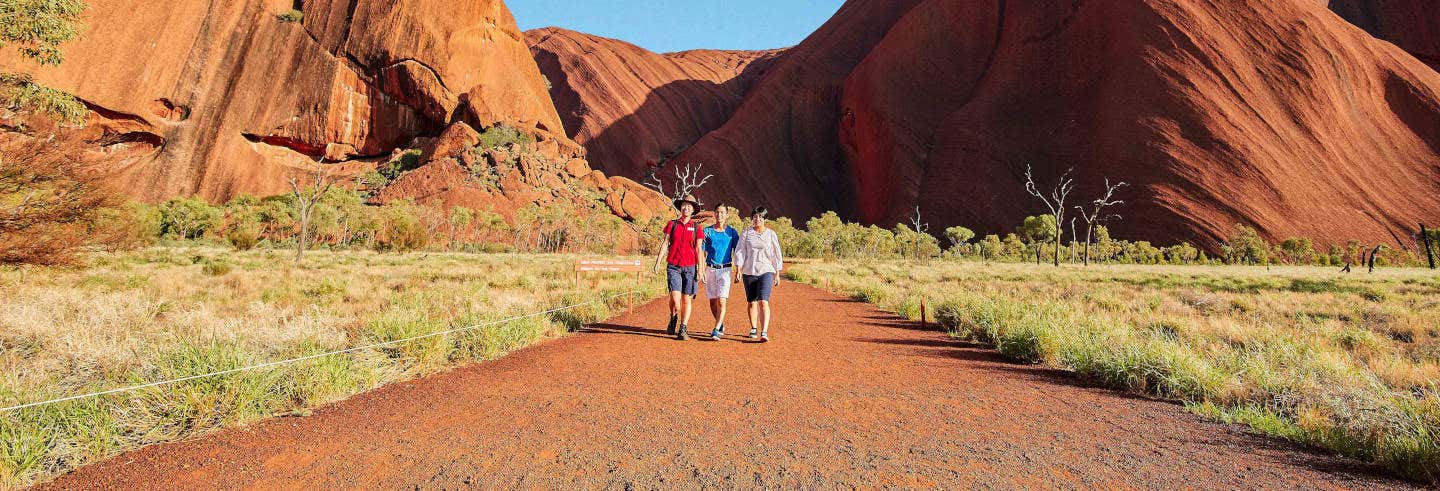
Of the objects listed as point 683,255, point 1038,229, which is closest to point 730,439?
point 683,255

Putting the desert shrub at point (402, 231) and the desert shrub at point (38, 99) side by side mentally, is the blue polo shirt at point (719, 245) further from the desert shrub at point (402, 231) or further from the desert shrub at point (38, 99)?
the desert shrub at point (402, 231)

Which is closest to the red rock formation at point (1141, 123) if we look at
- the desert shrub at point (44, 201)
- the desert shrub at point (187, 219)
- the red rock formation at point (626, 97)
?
the red rock formation at point (626, 97)

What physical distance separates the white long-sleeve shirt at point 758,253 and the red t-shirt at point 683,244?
0.59 meters

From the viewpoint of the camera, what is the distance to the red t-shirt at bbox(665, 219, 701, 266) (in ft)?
25.8

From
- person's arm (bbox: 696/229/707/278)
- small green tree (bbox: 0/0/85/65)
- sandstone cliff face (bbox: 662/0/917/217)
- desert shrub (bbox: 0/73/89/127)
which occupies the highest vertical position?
sandstone cliff face (bbox: 662/0/917/217)

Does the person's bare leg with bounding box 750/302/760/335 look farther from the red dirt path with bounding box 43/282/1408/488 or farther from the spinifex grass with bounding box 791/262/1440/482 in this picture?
the spinifex grass with bounding box 791/262/1440/482

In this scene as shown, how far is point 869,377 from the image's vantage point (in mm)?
5824

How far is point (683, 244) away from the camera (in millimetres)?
7887

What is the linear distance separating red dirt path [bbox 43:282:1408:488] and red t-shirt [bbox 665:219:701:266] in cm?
189

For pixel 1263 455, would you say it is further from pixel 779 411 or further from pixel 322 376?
pixel 322 376

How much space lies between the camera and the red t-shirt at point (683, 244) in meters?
7.88

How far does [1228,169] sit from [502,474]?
75.8 metres

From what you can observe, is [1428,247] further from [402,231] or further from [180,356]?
[402,231]

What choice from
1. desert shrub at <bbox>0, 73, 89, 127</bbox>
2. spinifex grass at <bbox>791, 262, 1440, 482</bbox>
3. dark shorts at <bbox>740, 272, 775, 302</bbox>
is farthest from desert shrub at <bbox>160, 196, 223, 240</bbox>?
dark shorts at <bbox>740, 272, 775, 302</bbox>
